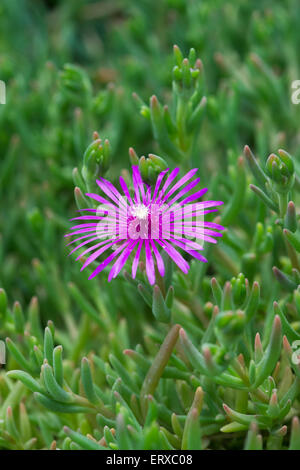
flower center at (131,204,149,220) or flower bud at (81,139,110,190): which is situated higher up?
flower bud at (81,139,110,190)

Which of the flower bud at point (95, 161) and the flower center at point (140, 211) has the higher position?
the flower bud at point (95, 161)

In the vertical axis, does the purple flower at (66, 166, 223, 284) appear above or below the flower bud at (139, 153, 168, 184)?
below

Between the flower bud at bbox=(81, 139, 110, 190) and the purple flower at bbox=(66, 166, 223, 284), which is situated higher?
the flower bud at bbox=(81, 139, 110, 190)

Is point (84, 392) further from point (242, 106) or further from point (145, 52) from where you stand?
point (145, 52)
